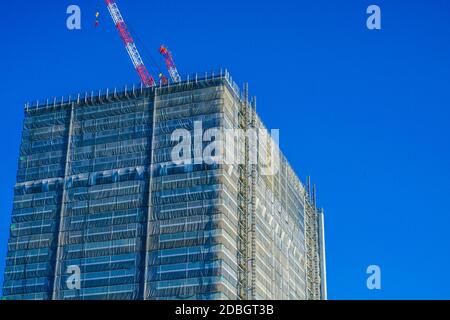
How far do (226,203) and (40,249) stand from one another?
46224 mm

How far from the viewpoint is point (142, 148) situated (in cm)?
19750
